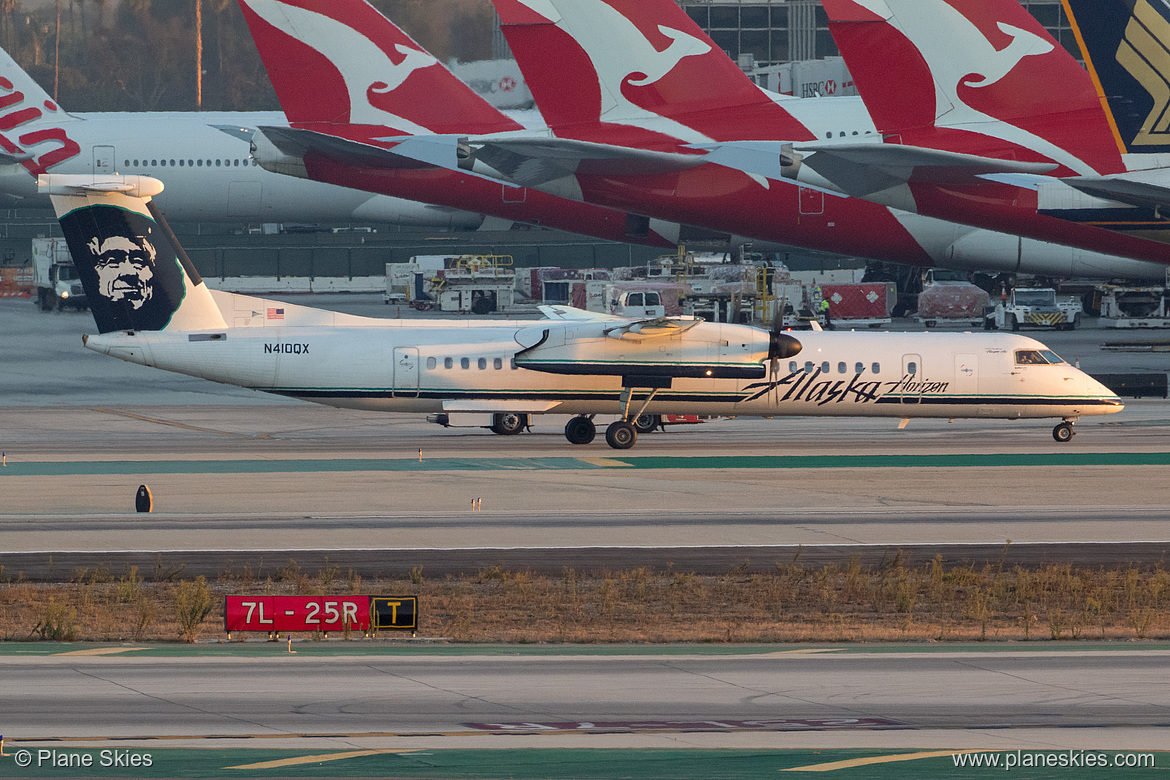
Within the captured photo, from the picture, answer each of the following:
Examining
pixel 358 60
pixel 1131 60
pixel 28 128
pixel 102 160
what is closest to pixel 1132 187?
pixel 1131 60

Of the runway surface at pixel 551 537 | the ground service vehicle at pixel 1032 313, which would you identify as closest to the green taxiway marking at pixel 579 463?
the runway surface at pixel 551 537

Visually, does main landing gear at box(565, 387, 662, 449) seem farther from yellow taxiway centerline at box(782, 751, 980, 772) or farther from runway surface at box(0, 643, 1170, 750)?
yellow taxiway centerline at box(782, 751, 980, 772)

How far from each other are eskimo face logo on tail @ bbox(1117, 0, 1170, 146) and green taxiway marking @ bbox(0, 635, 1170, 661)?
92.2 feet

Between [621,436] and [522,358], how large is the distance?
10.9 feet

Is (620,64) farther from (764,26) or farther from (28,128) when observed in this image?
(764,26)

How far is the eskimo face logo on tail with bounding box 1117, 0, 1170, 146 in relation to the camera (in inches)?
1620

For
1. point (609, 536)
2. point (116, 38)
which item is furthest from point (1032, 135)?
point (116, 38)

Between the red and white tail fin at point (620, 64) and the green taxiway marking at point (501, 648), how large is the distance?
32649 millimetres

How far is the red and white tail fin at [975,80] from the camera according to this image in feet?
147

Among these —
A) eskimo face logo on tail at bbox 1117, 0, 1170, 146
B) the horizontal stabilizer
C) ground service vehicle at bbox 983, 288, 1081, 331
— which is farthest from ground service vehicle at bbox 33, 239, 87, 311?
eskimo face logo on tail at bbox 1117, 0, 1170, 146

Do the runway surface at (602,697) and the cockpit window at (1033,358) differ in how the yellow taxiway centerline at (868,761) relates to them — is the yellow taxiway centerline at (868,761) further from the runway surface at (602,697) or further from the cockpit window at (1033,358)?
the cockpit window at (1033,358)

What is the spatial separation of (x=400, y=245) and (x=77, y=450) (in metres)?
55.8

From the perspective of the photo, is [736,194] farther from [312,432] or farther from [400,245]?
[400,245]

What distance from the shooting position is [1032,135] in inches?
1790
